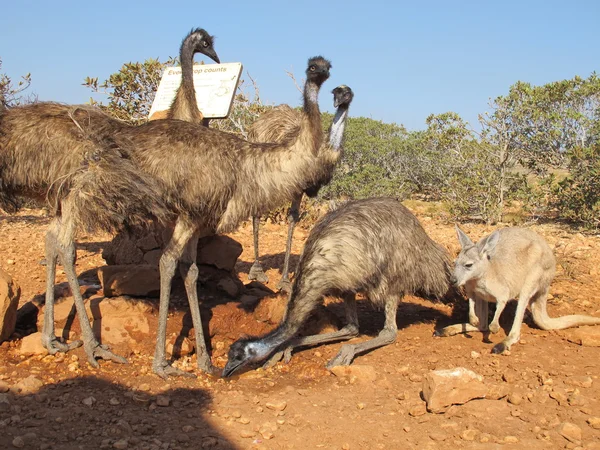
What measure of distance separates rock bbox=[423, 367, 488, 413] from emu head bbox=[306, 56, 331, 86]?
8.38 feet

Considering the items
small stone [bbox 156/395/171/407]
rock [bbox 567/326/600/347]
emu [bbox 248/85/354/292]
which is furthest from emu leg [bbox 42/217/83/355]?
rock [bbox 567/326/600/347]

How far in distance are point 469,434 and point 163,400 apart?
2019 mm

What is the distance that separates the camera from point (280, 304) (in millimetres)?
6156

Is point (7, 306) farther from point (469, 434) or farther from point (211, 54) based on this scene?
point (469, 434)

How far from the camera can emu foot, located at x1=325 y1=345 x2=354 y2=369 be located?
204 inches

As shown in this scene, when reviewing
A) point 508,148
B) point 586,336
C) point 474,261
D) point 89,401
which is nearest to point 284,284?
point 474,261

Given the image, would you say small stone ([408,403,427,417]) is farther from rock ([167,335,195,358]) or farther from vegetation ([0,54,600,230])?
vegetation ([0,54,600,230])

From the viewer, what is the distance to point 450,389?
427 centimetres

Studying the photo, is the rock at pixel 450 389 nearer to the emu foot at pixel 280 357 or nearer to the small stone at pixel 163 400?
the emu foot at pixel 280 357

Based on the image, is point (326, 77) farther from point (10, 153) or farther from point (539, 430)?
point (539, 430)

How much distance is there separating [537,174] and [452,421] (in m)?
8.62

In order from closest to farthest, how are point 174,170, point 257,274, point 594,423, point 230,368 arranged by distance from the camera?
1. point 594,423
2. point 174,170
3. point 230,368
4. point 257,274

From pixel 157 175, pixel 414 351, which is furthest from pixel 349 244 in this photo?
pixel 157 175

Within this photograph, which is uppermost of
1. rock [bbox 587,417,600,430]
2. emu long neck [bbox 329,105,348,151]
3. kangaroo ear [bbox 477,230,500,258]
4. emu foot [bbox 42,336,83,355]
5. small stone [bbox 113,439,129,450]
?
emu long neck [bbox 329,105,348,151]
